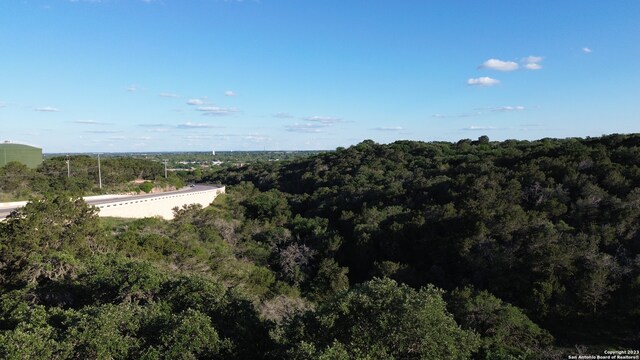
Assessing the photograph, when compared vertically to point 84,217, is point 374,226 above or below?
below

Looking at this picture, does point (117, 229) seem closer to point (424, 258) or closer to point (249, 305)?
point (249, 305)

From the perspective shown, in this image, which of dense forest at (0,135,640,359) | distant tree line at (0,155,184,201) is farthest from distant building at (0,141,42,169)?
dense forest at (0,135,640,359)

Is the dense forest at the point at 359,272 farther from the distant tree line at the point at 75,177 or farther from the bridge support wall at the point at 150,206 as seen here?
the distant tree line at the point at 75,177

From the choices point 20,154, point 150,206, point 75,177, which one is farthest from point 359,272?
point 20,154

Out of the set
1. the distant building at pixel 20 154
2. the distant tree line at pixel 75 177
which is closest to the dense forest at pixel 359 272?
the distant tree line at pixel 75 177

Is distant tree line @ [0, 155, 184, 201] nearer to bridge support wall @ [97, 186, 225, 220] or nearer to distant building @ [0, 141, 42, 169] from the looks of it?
distant building @ [0, 141, 42, 169]

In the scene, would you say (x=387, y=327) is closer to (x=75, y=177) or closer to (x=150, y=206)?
(x=150, y=206)

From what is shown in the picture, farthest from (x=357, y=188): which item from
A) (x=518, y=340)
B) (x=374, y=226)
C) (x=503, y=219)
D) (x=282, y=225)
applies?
(x=518, y=340)
